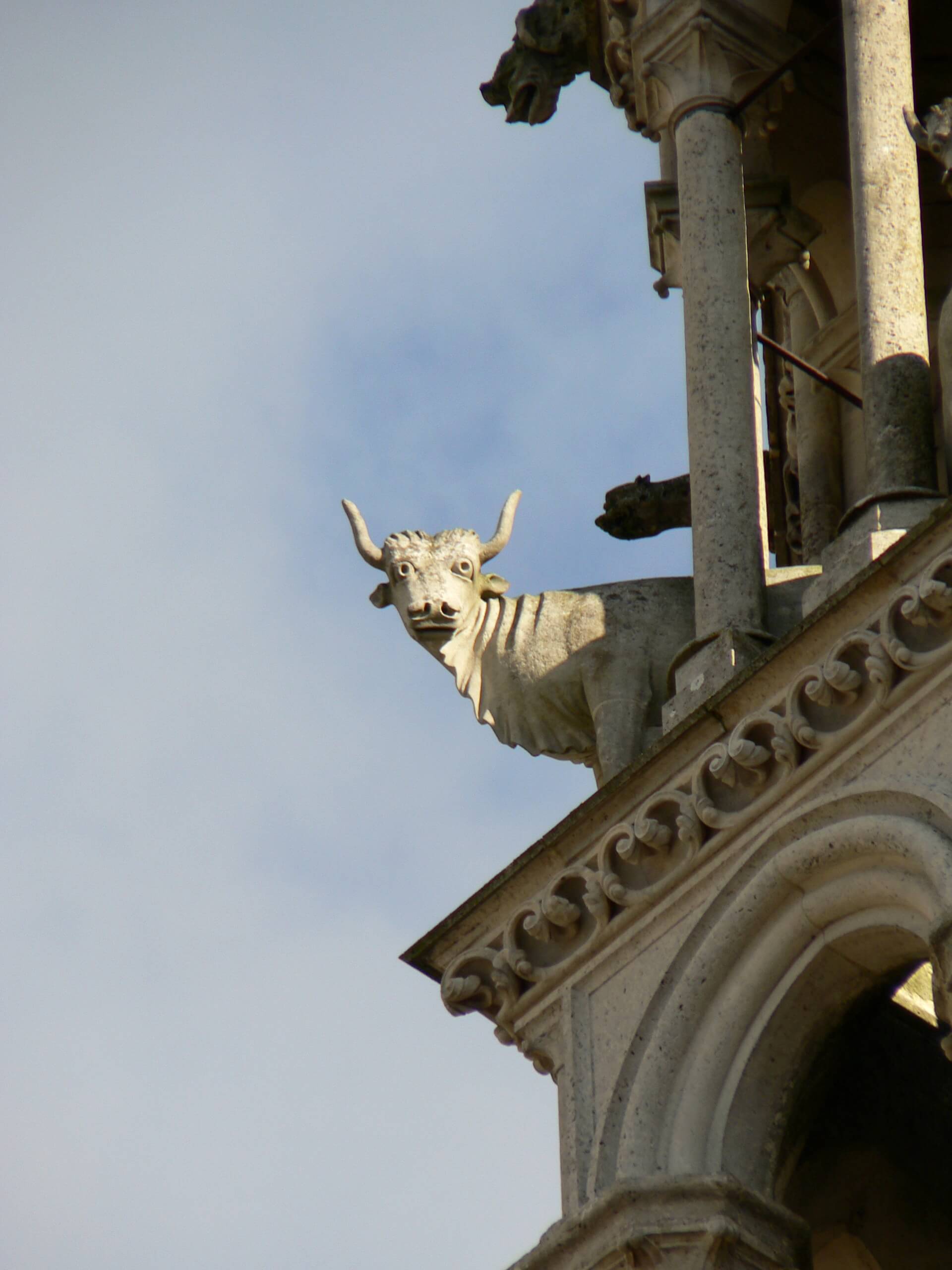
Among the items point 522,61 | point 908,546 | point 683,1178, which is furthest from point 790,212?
point 683,1178

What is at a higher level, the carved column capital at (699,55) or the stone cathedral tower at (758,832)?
the carved column capital at (699,55)

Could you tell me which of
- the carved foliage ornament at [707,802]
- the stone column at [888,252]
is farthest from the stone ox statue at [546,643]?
the carved foliage ornament at [707,802]

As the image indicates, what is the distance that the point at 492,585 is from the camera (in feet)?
48.9

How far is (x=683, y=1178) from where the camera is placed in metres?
11.7

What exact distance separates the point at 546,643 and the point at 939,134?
270 centimetres

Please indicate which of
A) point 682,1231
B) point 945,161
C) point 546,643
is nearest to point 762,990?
point 682,1231

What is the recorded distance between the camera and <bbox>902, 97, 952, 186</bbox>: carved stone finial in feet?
43.0

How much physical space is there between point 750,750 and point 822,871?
1.93ft

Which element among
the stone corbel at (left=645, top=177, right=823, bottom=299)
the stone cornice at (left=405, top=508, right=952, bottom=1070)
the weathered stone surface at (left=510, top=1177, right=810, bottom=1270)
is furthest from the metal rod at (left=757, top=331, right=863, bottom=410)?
the weathered stone surface at (left=510, top=1177, right=810, bottom=1270)

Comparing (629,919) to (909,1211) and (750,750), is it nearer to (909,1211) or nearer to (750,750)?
(750,750)

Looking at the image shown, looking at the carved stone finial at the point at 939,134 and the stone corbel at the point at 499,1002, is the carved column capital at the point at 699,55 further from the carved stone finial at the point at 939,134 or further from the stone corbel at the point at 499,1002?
the stone corbel at the point at 499,1002

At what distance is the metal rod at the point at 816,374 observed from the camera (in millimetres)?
15992

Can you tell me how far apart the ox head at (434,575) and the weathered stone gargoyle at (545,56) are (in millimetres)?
2458

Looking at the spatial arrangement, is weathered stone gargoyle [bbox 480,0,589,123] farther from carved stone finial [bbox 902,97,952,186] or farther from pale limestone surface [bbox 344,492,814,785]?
carved stone finial [bbox 902,97,952,186]
